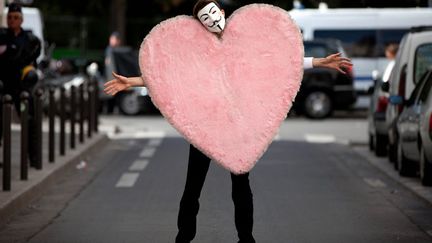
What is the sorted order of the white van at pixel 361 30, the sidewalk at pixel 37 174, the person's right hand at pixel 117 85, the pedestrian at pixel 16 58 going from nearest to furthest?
1. the person's right hand at pixel 117 85
2. the sidewalk at pixel 37 174
3. the pedestrian at pixel 16 58
4. the white van at pixel 361 30

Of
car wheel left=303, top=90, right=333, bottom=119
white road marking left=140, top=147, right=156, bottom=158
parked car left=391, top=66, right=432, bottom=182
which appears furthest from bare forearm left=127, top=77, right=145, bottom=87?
car wheel left=303, top=90, right=333, bottom=119

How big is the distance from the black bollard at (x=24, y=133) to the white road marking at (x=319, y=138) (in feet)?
33.7

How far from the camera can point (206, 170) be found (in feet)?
32.2

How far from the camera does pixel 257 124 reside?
31.7 ft

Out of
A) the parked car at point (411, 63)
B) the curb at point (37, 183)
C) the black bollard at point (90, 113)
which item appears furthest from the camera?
the black bollard at point (90, 113)

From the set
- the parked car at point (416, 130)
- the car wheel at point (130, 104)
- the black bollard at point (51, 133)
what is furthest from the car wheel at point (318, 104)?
the parked car at point (416, 130)

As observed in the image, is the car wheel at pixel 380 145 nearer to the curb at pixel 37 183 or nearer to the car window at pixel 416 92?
the car window at pixel 416 92

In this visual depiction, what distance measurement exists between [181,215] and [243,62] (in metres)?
1.10

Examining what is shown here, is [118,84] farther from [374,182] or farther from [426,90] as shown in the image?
[374,182]

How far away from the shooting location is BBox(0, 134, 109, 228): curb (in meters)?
13.1

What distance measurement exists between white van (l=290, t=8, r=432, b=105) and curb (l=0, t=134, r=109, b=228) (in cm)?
1342

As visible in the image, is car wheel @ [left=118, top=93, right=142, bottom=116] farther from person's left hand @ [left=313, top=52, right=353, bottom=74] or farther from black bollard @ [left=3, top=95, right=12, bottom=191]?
person's left hand @ [left=313, top=52, right=353, bottom=74]

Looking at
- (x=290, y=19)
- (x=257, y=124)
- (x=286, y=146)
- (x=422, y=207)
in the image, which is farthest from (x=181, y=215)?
(x=286, y=146)

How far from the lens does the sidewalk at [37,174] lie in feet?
43.7
